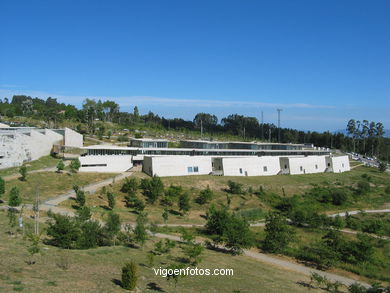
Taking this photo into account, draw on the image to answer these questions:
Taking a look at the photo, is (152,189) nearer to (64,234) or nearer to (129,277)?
(64,234)

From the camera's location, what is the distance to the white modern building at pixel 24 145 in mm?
58309

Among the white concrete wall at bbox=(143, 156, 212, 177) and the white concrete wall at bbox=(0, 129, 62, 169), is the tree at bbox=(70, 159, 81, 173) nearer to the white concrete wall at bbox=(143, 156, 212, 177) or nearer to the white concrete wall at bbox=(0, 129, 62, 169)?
the white concrete wall at bbox=(0, 129, 62, 169)

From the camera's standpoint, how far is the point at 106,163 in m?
65.1

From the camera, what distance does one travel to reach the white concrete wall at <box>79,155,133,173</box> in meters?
62.8

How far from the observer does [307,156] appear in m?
86.8

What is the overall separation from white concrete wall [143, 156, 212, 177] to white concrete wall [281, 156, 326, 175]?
20.3 meters

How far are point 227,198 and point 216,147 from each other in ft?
81.1

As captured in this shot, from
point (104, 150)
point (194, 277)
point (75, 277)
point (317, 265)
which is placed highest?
point (104, 150)

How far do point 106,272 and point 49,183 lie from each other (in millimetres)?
35441

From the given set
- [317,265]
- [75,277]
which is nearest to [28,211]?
[75,277]

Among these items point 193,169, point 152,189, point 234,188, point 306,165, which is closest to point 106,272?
point 152,189

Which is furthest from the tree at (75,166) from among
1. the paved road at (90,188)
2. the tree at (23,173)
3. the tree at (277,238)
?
the tree at (277,238)

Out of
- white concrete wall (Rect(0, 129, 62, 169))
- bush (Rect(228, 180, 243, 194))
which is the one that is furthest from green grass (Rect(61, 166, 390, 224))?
white concrete wall (Rect(0, 129, 62, 169))

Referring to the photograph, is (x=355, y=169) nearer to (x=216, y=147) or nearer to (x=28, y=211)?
(x=216, y=147)
